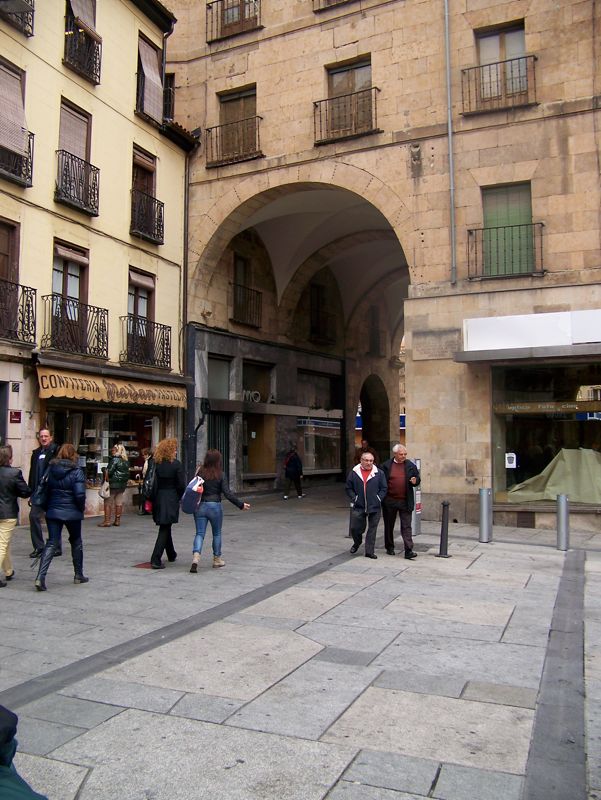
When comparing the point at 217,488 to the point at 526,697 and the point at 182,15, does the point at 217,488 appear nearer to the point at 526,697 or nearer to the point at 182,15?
the point at 526,697

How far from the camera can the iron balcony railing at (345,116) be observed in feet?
53.3

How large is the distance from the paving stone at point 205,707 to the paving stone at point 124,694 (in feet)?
0.22

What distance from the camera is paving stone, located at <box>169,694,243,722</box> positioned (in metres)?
4.24

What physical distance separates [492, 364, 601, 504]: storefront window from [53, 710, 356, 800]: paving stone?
37.6 ft

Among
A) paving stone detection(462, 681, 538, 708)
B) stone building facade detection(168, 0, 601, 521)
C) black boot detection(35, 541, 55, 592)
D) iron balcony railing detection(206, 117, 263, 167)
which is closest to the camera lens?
paving stone detection(462, 681, 538, 708)

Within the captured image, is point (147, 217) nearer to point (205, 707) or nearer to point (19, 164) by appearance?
point (19, 164)

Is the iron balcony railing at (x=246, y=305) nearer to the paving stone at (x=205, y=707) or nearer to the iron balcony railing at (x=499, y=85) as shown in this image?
the iron balcony railing at (x=499, y=85)

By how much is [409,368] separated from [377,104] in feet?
20.1

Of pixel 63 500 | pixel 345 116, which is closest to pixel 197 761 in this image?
pixel 63 500

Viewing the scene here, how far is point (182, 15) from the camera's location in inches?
765

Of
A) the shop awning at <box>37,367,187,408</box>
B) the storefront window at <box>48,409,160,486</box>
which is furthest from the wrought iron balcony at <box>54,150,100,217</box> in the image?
the storefront window at <box>48,409,160,486</box>

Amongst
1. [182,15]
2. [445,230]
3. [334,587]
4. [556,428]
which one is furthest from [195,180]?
[334,587]

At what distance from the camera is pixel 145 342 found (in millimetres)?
17000

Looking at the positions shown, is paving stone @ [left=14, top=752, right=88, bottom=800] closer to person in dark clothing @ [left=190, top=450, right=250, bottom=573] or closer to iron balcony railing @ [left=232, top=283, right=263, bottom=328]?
person in dark clothing @ [left=190, top=450, right=250, bottom=573]
